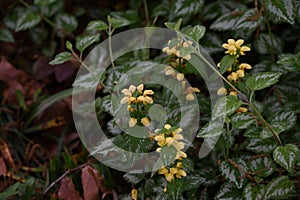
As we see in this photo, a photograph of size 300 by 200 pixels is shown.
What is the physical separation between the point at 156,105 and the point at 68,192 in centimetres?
43

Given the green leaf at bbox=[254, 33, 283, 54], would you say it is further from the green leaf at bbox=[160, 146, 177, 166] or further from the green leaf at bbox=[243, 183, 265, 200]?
the green leaf at bbox=[160, 146, 177, 166]

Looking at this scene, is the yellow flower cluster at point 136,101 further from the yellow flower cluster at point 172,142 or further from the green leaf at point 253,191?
the green leaf at point 253,191

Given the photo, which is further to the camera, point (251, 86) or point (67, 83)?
point (67, 83)

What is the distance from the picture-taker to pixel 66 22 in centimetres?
196

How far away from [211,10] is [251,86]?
2.11 feet

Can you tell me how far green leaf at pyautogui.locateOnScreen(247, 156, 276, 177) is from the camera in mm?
1243

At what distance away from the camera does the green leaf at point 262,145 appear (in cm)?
125

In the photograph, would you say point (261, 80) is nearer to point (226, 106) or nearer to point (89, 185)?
point (226, 106)

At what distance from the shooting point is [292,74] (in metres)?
1.54

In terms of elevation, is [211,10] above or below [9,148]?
above

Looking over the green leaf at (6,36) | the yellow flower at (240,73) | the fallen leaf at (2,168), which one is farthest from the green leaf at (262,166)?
the green leaf at (6,36)

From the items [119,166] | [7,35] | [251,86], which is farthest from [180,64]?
[7,35]

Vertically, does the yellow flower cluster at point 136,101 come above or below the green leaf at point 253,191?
above

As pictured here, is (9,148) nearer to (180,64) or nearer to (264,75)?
(180,64)
